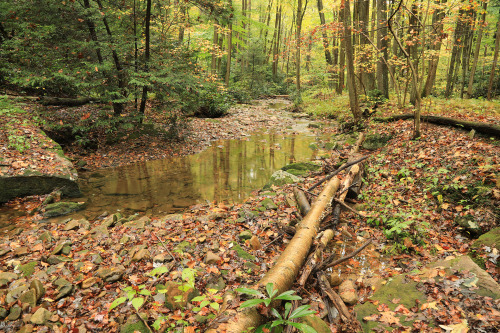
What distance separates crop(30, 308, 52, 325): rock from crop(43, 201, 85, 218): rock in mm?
3573

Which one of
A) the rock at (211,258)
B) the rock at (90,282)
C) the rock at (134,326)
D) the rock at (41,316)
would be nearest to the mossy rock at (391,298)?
the rock at (211,258)

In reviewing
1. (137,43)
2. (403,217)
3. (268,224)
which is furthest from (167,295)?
(137,43)

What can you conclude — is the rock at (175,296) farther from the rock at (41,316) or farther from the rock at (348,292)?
the rock at (348,292)

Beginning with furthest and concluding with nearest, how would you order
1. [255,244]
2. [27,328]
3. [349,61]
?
[349,61], [255,244], [27,328]

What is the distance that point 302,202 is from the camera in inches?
216

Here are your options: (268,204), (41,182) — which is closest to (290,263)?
(268,204)

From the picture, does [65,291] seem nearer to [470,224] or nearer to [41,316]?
[41,316]

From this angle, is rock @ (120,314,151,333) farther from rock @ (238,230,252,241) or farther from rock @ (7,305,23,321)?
rock @ (238,230,252,241)

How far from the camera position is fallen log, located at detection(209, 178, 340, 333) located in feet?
7.98

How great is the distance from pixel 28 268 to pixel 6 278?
0.27 metres

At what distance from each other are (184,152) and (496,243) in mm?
9677

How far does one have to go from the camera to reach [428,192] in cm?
507

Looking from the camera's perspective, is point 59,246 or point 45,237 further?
point 45,237

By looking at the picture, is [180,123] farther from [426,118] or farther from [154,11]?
[426,118]
